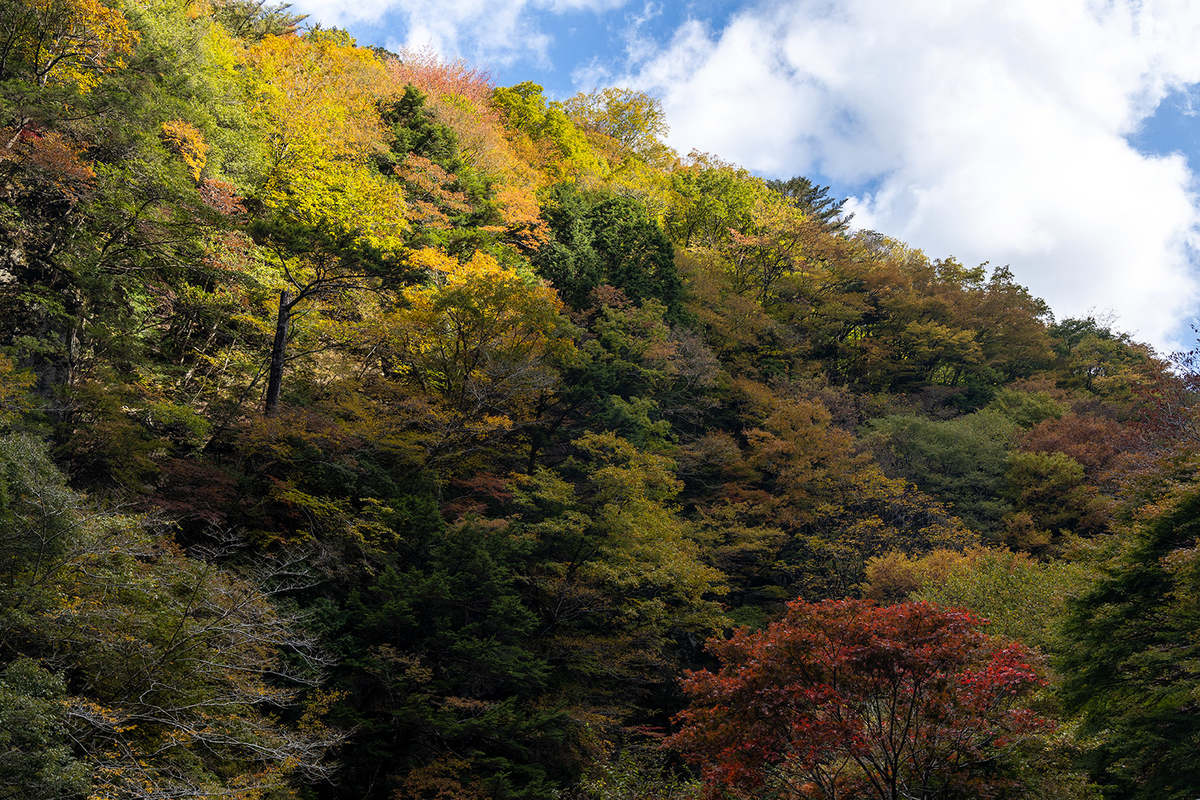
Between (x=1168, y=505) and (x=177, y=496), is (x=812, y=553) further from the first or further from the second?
(x=177, y=496)

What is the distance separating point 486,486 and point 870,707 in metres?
9.73

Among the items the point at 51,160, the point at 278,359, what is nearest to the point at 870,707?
the point at 278,359

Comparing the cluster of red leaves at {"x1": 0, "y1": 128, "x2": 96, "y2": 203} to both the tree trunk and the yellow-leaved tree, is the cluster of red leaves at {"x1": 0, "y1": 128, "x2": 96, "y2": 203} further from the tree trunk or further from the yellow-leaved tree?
the yellow-leaved tree

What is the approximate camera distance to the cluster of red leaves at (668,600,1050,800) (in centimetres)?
676

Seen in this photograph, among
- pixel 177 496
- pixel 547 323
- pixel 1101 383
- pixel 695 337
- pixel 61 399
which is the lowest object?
pixel 177 496

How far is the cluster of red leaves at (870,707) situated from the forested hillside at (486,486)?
5 centimetres

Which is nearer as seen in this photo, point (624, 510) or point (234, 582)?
point (234, 582)

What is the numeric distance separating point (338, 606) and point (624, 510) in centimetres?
587

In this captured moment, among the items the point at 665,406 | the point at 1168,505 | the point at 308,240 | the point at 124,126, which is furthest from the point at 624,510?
the point at 124,126

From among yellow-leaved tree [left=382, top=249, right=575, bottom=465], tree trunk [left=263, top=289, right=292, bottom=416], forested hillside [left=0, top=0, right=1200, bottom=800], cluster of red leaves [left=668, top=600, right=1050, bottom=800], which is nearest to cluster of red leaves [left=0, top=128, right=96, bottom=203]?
forested hillside [left=0, top=0, right=1200, bottom=800]

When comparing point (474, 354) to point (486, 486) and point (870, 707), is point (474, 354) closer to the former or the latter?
point (486, 486)

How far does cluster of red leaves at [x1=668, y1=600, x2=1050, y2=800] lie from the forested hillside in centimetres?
5

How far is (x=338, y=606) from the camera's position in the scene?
455 inches

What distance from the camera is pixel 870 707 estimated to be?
7.21 meters
